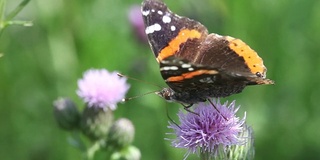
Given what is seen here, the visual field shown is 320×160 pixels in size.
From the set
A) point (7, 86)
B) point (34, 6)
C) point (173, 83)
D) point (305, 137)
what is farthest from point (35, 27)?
point (173, 83)

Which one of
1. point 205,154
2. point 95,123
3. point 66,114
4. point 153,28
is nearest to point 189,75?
point 205,154

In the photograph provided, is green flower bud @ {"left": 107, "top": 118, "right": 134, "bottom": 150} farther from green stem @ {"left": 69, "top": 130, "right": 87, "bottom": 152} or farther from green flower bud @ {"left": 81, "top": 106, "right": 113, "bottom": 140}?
green stem @ {"left": 69, "top": 130, "right": 87, "bottom": 152}

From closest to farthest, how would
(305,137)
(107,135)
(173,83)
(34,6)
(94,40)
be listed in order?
1. (173,83)
2. (107,135)
3. (305,137)
4. (94,40)
5. (34,6)

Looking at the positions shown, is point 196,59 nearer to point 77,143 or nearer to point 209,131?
point 209,131

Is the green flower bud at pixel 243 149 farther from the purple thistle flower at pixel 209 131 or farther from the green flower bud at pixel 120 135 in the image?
the green flower bud at pixel 120 135

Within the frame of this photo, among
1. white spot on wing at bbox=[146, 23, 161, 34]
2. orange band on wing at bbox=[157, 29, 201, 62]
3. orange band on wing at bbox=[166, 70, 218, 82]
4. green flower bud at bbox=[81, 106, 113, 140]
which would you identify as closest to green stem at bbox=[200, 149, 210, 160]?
orange band on wing at bbox=[166, 70, 218, 82]

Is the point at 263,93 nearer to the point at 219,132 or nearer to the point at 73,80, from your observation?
the point at 73,80
